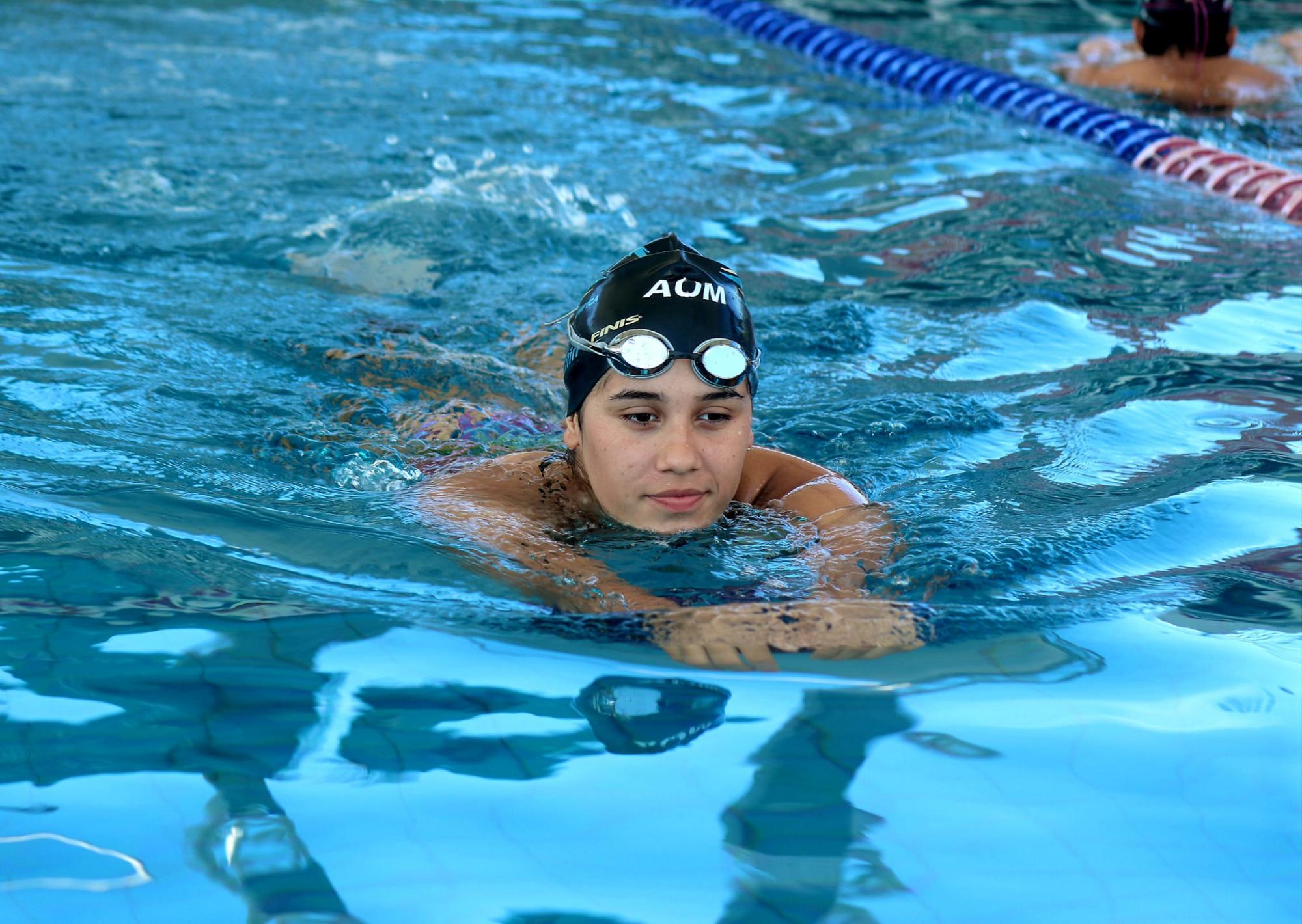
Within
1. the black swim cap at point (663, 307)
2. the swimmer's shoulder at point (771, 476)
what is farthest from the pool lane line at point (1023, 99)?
the black swim cap at point (663, 307)

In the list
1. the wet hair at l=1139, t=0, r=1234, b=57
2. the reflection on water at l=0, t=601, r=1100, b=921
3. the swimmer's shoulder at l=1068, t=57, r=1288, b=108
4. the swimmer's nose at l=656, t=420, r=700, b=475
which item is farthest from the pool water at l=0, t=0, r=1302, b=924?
the wet hair at l=1139, t=0, r=1234, b=57

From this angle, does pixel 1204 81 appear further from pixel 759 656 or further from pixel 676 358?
pixel 759 656

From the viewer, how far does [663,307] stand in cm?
303

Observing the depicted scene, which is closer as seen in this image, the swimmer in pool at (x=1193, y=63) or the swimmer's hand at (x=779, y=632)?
the swimmer's hand at (x=779, y=632)

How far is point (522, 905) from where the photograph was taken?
1854 millimetres

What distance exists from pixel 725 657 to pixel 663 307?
93 centimetres

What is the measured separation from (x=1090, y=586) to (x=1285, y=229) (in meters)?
3.83

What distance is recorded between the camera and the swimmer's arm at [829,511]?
288cm

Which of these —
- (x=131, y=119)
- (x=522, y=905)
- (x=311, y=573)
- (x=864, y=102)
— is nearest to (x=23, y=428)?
(x=311, y=573)

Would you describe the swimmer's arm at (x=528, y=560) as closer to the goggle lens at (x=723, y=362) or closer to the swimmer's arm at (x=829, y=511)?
the swimmer's arm at (x=829, y=511)

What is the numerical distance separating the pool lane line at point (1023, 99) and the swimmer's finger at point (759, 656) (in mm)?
4692

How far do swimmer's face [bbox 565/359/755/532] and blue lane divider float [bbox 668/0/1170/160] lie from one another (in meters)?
5.11

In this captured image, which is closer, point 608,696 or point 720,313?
point 608,696

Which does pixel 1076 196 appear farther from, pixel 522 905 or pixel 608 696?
pixel 522 905
